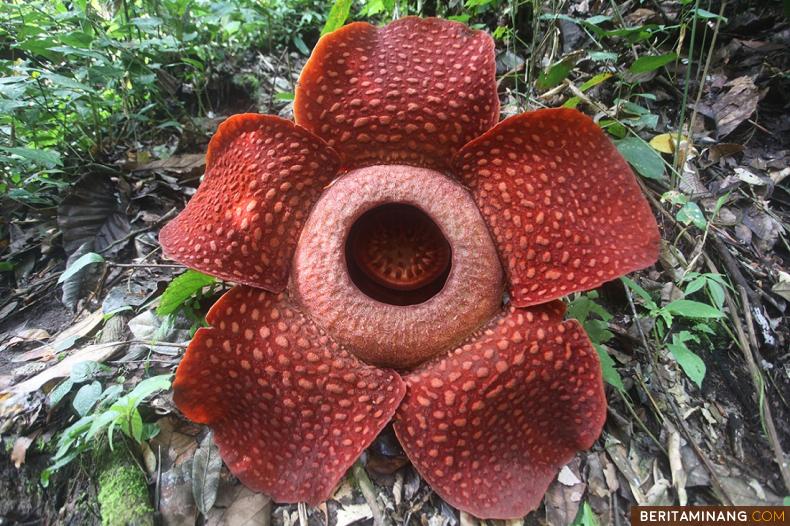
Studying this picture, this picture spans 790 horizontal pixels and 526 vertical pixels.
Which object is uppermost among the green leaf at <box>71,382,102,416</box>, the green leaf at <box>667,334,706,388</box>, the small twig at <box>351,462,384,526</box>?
the green leaf at <box>71,382,102,416</box>

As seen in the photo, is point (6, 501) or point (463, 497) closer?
point (463, 497)

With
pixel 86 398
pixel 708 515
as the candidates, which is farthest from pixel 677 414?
pixel 86 398

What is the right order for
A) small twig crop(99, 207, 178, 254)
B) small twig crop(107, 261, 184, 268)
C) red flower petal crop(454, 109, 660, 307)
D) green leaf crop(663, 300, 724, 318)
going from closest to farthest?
red flower petal crop(454, 109, 660, 307), green leaf crop(663, 300, 724, 318), small twig crop(107, 261, 184, 268), small twig crop(99, 207, 178, 254)

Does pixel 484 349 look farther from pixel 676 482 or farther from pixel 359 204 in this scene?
pixel 676 482

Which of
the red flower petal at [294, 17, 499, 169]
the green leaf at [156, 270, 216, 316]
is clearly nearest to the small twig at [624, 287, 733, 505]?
the red flower petal at [294, 17, 499, 169]

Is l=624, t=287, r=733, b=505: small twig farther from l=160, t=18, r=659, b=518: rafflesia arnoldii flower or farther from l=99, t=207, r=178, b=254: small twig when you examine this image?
l=99, t=207, r=178, b=254: small twig

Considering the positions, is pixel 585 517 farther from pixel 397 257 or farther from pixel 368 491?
pixel 397 257

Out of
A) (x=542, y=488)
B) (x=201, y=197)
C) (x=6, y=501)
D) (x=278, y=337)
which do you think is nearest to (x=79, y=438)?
(x=6, y=501)
